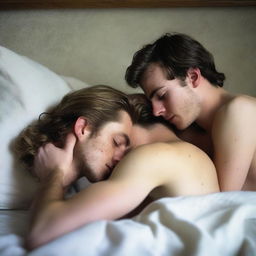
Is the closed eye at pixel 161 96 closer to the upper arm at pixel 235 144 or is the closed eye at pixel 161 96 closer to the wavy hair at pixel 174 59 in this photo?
the wavy hair at pixel 174 59

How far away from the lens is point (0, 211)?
0.94 meters

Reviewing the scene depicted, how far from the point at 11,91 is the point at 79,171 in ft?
1.01

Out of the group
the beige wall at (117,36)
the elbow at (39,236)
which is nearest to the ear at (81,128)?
the elbow at (39,236)

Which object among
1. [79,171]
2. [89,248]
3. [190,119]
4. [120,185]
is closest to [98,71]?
[190,119]

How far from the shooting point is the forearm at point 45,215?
2.15 ft

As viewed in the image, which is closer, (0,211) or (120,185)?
(120,185)

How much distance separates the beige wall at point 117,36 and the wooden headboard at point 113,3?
0.03 m

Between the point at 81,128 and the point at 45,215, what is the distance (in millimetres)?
339

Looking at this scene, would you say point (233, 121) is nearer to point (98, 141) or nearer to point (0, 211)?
point (98, 141)

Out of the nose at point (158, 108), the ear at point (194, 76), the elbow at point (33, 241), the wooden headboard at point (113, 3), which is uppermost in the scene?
the wooden headboard at point (113, 3)

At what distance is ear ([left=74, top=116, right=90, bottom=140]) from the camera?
97cm

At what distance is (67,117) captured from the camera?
1029 mm

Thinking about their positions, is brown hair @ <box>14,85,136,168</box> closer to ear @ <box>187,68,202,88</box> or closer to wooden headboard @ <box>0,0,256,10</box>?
ear @ <box>187,68,202,88</box>

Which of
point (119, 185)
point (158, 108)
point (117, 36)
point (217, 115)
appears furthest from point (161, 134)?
point (117, 36)
